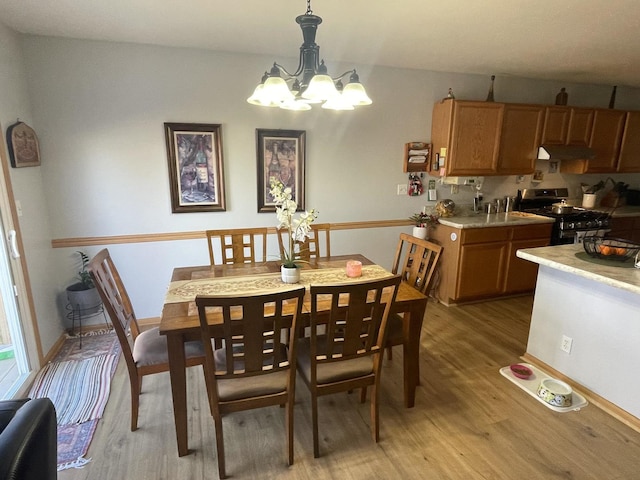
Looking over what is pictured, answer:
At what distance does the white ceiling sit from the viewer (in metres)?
2.16

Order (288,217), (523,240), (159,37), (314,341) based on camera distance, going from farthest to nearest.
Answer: (523,240) < (159,37) < (288,217) < (314,341)

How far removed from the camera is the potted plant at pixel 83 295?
293 cm

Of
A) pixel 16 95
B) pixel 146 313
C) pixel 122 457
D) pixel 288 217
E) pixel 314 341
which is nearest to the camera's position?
pixel 314 341

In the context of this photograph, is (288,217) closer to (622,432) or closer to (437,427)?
(437,427)

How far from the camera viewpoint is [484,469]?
71.2 inches

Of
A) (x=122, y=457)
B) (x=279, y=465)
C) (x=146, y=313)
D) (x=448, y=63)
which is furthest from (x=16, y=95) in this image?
(x=448, y=63)

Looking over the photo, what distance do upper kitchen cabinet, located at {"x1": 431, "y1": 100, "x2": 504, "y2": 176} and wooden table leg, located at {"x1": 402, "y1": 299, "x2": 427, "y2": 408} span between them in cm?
212

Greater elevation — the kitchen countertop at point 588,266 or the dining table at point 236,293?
the kitchen countertop at point 588,266

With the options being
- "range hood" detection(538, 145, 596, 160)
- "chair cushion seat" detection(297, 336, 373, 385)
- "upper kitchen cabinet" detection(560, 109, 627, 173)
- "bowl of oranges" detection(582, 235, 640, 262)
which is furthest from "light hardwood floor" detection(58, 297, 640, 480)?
"upper kitchen cabinet" detection(560, 109, 627, 173)

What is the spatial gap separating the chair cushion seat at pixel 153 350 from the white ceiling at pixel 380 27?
2017 millimetres

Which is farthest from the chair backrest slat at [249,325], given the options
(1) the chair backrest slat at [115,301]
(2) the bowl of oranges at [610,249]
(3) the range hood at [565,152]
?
(3) the range hood at [565,152]

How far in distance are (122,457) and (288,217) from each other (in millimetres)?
1551

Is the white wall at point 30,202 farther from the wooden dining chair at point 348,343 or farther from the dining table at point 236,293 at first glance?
the wooden dining chair at point 348,343

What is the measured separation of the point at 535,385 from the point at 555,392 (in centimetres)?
20
